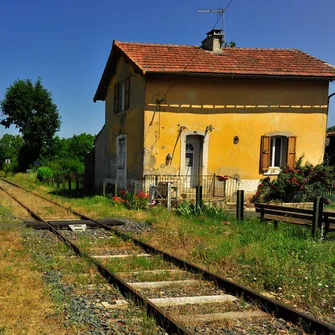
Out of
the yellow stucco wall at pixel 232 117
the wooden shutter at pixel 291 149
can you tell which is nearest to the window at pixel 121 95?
the yellow stucco wall at pixel 232 117

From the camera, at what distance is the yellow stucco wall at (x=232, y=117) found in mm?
15414

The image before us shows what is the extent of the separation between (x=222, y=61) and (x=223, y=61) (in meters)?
0.05

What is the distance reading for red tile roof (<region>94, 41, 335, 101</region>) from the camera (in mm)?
15250

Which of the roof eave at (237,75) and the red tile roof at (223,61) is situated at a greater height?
the red tile roof at (223,61)

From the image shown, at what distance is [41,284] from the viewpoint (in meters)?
5.14

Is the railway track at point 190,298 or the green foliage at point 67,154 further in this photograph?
the green foliage at point 67,154

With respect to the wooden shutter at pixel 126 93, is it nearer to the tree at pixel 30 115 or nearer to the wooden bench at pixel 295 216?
the wooden bench at pixel 295 216

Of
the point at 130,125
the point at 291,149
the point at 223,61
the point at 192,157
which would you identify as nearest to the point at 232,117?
the point at 192,157

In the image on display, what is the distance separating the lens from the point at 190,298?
4.72 meters

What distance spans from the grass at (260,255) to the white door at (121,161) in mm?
6523

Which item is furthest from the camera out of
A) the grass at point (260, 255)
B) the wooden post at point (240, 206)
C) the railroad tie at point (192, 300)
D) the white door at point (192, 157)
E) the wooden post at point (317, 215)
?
the white door at point (192, 157)

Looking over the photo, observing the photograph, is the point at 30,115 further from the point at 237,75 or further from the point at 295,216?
the point at 295,216

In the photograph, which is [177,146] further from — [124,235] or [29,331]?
[29,331]

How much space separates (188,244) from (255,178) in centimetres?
915
